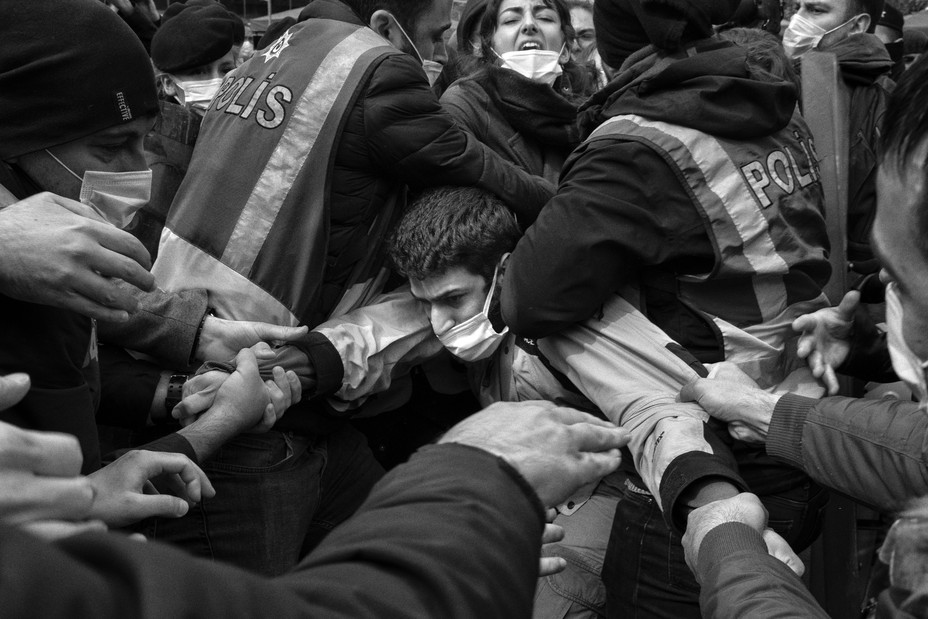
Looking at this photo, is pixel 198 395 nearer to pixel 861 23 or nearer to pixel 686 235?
pixel 686 235

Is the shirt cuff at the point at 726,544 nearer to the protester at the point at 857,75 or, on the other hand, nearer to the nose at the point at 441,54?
the protester at the point at 857,75

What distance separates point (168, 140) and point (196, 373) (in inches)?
58.9

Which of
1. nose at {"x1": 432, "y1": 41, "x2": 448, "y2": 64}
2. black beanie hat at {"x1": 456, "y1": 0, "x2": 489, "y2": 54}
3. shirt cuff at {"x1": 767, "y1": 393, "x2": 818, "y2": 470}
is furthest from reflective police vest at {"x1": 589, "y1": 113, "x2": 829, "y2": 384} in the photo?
nose at {"x1": 432, "y1": 41, "x2": 448, "y2": 64}

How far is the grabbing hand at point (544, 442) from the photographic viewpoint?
152 centimetres

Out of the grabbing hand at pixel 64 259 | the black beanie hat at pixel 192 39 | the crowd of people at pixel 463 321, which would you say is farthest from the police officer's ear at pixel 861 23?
the grabbing hand at pixel 64 259

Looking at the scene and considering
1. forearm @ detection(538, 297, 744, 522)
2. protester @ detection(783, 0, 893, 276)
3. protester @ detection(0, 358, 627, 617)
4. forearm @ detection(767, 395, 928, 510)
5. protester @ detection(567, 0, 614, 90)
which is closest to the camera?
protester @ detection(0, 358, 627, 617)

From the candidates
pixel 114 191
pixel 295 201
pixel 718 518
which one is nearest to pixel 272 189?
pixel 295 201

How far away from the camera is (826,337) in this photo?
105 inches

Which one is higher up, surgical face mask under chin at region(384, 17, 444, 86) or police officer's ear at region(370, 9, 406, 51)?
police officer's ear at region(370, 9, 406, 51)

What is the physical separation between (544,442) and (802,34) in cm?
387

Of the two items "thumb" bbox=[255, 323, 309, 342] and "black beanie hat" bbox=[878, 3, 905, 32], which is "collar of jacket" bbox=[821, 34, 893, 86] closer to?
"black beanie hat" bbox=[878, 3, 905, 32]

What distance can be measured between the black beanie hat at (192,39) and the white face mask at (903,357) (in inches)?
163

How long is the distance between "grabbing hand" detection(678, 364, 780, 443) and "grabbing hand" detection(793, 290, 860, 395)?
247 millimetres

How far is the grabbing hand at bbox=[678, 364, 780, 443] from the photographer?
2.42 m
